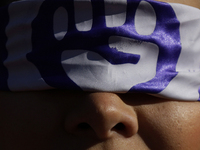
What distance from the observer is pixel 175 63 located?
914 millimetres

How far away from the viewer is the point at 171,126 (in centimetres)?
84

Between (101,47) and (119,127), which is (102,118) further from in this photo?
(101,47)

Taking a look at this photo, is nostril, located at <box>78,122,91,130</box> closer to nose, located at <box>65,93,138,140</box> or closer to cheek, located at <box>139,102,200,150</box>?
nose, located at <box>65,93,138,140</box>

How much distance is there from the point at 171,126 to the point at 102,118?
9.7 inches

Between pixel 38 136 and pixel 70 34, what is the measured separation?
0.34m

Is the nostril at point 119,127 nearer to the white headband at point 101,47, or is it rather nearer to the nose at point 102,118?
the nose at point 102,118

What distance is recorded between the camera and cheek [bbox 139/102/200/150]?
0.83 meters

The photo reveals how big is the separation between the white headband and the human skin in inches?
1.5

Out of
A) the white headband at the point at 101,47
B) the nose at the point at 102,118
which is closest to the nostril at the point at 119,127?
the nose at the point at 102,118

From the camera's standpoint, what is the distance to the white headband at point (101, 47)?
2.73ft

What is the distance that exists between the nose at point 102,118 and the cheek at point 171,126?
0.20 ft

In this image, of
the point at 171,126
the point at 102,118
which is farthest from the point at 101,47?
the point at 171,126

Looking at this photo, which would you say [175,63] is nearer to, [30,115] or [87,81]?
[87,81]

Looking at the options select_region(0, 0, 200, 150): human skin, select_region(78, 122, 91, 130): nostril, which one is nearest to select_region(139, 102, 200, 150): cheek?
select_region(0, 0, 200, 150): human skin
